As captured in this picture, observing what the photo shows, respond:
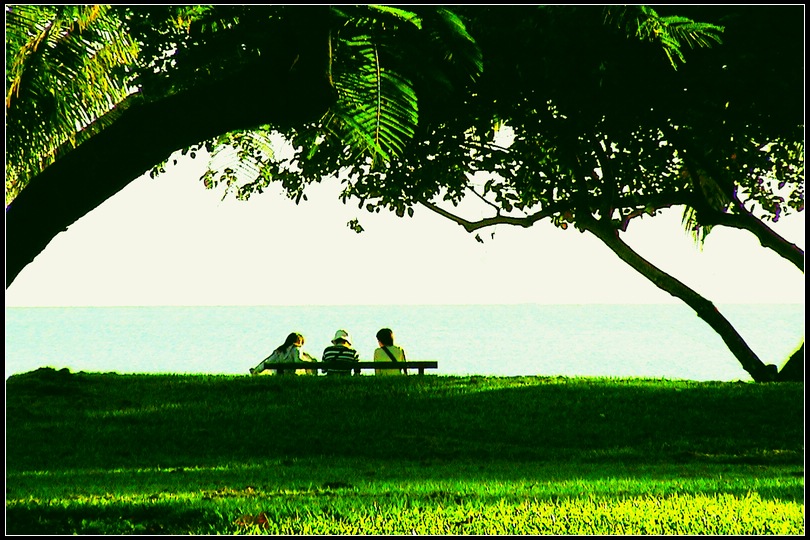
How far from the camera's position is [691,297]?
16.5 metres

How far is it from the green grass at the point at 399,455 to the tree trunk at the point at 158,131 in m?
2.26

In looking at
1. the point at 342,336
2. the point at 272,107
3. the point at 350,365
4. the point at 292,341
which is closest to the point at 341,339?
the point at 342,336

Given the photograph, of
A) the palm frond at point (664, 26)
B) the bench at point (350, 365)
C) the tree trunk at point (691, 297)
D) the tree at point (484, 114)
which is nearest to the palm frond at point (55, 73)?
the tree at point (484, 114)

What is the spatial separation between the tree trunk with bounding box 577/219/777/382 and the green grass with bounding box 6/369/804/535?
1919 millimetres

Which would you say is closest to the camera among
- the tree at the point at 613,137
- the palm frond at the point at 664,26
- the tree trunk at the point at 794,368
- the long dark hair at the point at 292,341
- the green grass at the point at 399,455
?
the palm frond at the point at 664,26

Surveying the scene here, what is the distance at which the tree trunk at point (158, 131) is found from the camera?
577 centimetres

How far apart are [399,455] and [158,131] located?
5.96m

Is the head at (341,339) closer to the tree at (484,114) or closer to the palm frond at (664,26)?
the tree at (484,114)

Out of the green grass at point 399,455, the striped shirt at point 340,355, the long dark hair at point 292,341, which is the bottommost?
the green grass at point 399,455

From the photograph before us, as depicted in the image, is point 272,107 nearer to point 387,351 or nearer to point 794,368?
point 387,351

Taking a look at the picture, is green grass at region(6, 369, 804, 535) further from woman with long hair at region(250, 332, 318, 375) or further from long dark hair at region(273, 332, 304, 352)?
long dark hair at region(273, 332, 304, 352)

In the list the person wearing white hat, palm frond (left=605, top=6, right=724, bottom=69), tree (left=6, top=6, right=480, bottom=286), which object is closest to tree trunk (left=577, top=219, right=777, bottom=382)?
the person wearing white hat

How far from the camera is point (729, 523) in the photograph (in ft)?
22.5

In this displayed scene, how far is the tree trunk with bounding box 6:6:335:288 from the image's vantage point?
5.77 m
